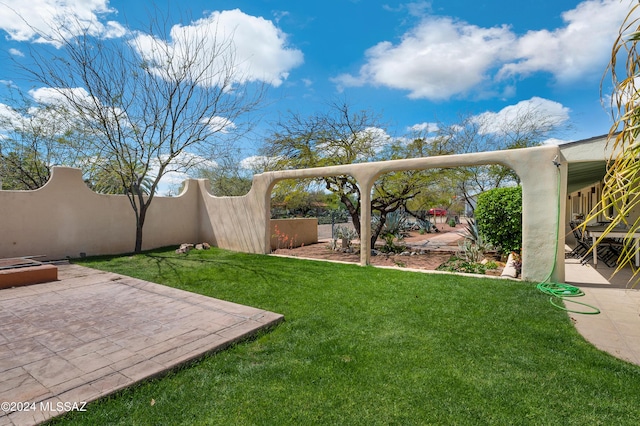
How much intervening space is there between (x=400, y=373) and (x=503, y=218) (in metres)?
8.93

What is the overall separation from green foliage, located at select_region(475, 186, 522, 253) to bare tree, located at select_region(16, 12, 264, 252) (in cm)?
888

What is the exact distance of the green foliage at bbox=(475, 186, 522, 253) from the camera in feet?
32.9

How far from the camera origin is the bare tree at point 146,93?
10297 mm

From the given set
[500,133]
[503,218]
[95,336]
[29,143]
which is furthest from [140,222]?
[500,133]

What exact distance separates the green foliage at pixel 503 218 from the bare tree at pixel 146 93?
29.1 ft

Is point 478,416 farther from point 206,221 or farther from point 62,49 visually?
point 62,49

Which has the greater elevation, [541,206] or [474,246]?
[541,206]

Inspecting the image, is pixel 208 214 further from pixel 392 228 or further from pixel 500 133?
pixel 500 133

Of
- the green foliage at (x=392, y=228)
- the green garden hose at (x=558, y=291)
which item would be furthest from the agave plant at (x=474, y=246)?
the green garden hose at (x=558, y=291)

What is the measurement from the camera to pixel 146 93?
435 inches

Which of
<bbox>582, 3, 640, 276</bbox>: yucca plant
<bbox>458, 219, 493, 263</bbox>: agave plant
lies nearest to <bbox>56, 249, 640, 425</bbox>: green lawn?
<bbox>582, 3, 640, 276</bbox>: yucca plant

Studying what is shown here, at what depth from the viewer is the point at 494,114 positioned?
18.4 m

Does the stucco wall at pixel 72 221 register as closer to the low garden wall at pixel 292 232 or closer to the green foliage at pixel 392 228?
the low garden wall at pixel 292 232

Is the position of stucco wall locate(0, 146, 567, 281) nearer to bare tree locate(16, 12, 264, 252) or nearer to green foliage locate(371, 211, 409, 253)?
bare tree locate(16, 12, 264, 252)
